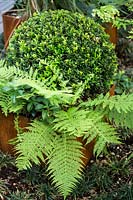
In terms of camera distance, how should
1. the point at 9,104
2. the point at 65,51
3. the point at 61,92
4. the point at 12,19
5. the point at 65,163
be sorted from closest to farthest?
1. the point at 65,163
2. the point at 61,92
3. the point at 9,104
4. the point at 65,51
5. the point at 12,19

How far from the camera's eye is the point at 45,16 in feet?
9.42

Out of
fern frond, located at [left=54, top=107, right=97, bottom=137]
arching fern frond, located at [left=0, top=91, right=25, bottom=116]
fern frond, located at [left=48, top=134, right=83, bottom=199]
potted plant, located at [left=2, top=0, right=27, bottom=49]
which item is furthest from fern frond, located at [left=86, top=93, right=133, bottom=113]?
potted plant, located at [left=2, top=0, right=27, bottom=49]

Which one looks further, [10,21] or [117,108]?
[10,21]

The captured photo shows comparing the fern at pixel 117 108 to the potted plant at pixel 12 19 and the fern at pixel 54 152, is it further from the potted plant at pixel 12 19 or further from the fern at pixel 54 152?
the potted plant at pixel 12 19

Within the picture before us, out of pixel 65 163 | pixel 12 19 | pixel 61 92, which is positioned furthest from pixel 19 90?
pixel 12 19

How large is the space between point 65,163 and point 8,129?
1.76 ft

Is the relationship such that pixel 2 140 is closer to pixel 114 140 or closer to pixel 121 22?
pixel 114 140

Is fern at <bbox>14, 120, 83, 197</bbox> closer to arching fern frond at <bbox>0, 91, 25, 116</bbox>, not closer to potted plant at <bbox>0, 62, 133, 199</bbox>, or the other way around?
potted plant at <bbox>0, 62, 133, 199</bbox>

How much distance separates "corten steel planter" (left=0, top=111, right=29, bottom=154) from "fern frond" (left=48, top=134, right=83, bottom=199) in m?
0.29

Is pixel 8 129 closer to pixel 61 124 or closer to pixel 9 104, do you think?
pixel 9 104

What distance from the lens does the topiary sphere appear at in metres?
2.61

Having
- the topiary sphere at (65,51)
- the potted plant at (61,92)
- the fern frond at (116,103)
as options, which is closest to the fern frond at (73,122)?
the potted plant at (61,92)

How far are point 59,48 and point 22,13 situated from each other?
1374 millimetres

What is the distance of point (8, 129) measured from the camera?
264 cm
